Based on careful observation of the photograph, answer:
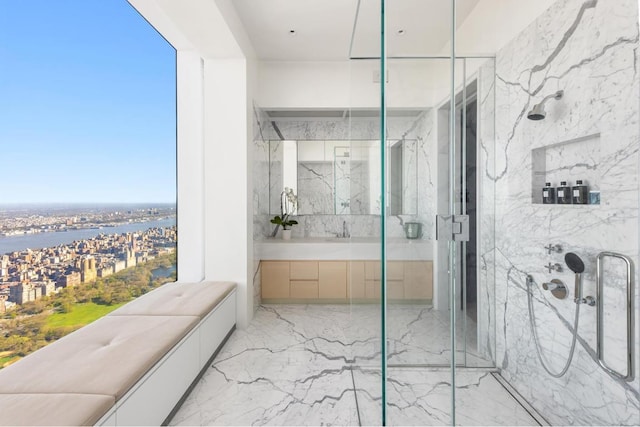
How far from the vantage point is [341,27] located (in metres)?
3.01

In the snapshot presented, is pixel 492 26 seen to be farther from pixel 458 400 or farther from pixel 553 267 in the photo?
pixel 458 400

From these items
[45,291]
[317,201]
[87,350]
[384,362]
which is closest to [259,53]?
[317,201]

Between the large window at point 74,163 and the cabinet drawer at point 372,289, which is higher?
the large window at point 74,163

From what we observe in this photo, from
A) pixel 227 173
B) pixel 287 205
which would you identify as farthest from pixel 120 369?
pixel 287 205

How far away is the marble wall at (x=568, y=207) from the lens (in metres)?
0.70

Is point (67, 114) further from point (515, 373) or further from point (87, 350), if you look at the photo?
point (515, 373)

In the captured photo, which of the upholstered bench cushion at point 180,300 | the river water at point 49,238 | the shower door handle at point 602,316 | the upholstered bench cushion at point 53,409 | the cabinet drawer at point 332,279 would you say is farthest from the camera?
the cabinet drawer at point 332,279

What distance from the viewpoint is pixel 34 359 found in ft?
4.65

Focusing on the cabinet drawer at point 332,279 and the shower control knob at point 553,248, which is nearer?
the shower control knob at point 553,248

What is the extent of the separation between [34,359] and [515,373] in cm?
191

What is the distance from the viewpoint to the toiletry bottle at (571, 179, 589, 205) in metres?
0.77

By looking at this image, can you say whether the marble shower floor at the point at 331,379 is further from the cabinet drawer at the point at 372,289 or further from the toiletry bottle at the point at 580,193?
the toiletry bottle at the point at 580,193

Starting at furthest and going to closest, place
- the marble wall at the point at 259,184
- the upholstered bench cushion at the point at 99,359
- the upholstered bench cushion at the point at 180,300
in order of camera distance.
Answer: the marble wall at the point at 259,184
the upholstered bench cushion at the point at 180,300
the upholstered bench cushion at the point at 99,359

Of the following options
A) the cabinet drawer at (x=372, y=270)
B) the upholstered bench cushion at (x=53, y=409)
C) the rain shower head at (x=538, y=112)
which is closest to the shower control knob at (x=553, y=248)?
the rain shower head at (x=538, y=112)
